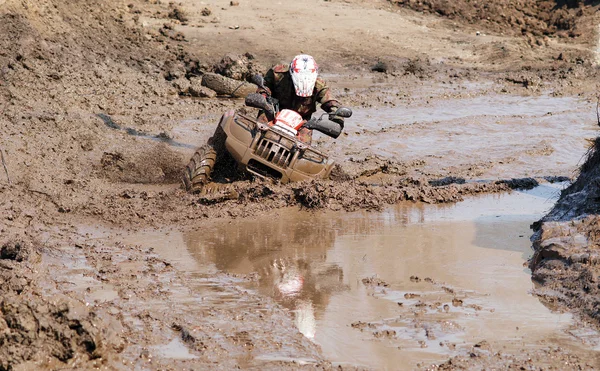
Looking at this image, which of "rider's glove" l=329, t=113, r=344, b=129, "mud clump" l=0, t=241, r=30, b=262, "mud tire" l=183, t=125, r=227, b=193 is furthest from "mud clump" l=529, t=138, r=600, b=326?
"mud clump" l=0, t=241, r=30, b=262

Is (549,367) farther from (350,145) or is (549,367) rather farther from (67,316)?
(350,145)

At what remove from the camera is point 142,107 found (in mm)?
13492

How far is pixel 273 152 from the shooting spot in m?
9.56

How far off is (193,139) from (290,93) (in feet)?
8.17

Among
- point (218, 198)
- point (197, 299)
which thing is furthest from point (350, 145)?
point (197, 299)

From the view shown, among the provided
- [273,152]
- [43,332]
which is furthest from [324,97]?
[43,332]

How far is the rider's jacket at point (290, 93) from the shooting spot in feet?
34.1

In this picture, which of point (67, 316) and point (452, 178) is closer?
point (67, 316)

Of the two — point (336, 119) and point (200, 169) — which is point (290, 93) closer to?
point (336, 119)

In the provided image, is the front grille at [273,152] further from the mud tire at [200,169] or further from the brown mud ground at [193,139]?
the mud tire at [200,169]

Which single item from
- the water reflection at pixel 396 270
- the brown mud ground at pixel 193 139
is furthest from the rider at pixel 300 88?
the water reflection at pixel 396 270

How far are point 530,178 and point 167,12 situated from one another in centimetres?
916

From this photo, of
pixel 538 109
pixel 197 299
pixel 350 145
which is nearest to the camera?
pixel 197 299

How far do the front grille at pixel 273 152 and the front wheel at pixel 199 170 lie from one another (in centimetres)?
61
